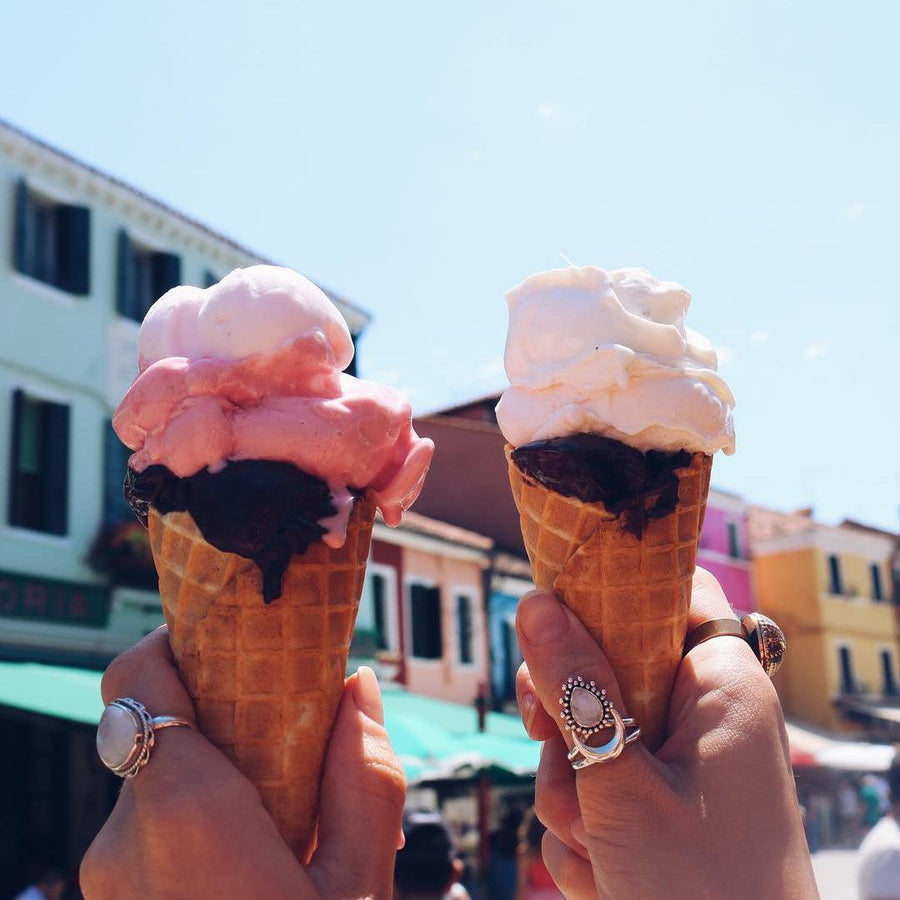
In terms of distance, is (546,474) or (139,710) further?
(546,474)

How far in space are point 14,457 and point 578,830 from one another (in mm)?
12881

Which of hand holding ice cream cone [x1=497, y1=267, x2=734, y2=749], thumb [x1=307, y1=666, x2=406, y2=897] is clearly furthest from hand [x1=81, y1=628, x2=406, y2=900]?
hand holding ice cream cone [x1=497, y1=267, x2=734, y2=749]

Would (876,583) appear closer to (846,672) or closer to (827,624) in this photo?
(846,672)

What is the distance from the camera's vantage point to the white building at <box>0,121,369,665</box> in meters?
13.5

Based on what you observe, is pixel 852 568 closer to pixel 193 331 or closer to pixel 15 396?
pixel 15 396

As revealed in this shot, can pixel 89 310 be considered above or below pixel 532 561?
above

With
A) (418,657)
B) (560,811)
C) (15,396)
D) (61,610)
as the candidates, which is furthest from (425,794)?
(560,811)

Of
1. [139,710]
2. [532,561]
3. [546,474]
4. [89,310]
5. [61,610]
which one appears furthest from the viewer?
[89,310]

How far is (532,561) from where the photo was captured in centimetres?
246

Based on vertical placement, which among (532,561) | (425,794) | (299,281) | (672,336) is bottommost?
(425,794)

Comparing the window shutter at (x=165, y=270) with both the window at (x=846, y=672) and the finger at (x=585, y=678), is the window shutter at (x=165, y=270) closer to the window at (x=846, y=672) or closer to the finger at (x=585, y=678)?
the finger at (x=585, y=678)

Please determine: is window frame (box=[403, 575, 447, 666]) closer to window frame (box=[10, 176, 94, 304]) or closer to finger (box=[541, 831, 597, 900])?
window frame (box=[10, 176, 94, 304])

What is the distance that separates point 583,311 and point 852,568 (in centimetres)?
3652

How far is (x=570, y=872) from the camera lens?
2393mm
